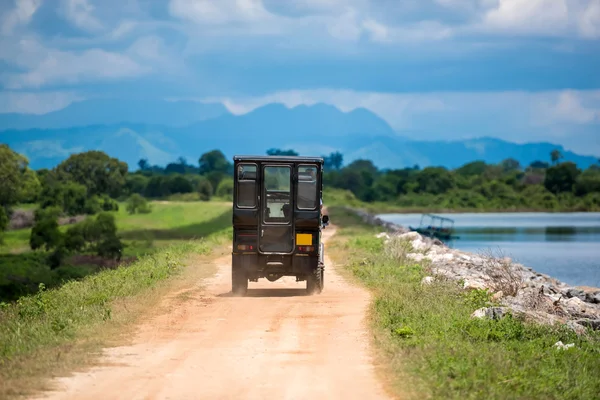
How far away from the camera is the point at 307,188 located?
1792cm

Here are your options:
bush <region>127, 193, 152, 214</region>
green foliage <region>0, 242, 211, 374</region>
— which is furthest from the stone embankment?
bush <region>127, 193, 152, 214</region>

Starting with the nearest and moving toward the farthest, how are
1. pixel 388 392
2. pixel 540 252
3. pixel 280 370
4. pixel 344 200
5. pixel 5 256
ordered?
pixel 388 392
pixel 280 370
pixel 540 252
pixel 5 256
pixel 344 200

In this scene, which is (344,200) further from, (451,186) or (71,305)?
(71,305)

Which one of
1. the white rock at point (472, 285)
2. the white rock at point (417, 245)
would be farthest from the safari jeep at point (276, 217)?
the white rock at point (417, 245)

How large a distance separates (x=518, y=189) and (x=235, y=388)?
134 metres

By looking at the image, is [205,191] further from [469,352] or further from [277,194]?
[469,352]

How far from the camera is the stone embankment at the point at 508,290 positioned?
53.1 feet

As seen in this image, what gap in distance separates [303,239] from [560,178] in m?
123

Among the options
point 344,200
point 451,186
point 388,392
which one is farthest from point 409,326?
point 451,186

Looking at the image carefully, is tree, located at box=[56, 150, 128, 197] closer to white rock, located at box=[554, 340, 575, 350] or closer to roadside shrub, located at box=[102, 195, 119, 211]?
roadside shrub, located at box=[102, 195, 119, 211]

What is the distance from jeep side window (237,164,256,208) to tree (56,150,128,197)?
102 meters

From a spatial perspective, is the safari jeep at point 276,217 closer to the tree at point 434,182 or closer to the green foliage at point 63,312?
the green foliage at point 63,312

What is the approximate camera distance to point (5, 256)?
68875 millimetres

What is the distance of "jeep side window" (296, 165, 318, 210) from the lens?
17.9m
